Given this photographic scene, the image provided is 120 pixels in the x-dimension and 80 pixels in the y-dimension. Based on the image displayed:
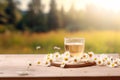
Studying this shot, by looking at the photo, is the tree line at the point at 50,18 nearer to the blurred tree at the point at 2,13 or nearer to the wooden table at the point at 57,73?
the blurred tree at the point at 2,13

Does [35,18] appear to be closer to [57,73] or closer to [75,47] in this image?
[75,47]

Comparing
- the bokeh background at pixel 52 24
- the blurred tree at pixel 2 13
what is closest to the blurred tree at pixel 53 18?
the bokeh background at pixel 52 24

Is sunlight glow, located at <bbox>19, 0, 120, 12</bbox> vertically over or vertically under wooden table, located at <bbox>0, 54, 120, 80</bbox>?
over

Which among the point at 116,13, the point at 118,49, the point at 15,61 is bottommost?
the point at 15,61

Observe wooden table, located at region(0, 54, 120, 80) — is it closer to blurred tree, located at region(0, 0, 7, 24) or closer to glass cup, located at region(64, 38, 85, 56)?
glass cup, located at region(64, 38, 85, 56)

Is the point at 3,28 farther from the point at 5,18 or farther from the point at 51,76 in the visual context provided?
the point at 51,76

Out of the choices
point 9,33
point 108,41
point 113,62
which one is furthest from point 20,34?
point 113,62

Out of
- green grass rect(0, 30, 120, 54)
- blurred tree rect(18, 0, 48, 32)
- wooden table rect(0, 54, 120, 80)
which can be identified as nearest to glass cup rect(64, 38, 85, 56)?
wooden table rect(0, 54, 120, 80)

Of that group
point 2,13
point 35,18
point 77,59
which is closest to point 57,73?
point 77,59
